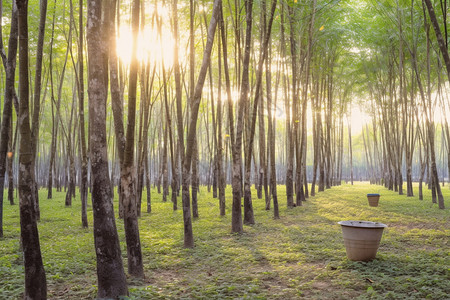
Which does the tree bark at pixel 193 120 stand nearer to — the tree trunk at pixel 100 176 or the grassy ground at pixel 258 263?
the grassy ground at pixel 258 263

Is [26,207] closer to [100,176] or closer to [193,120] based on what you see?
[100,176]

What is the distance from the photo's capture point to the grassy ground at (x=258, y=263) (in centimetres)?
379

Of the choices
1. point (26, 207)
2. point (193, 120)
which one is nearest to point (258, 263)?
point (193, 120)

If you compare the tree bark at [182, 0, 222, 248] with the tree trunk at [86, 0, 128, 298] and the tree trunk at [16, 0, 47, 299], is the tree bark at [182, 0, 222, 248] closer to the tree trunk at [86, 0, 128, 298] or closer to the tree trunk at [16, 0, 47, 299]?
the tree trunk at [86, 0, 128, 298]

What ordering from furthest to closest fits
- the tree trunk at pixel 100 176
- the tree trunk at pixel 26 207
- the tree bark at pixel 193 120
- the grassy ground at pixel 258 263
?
the tree bark at pixel 193 120, the grassy ground at pixel 258 263, the tree trunk at pixel 100 176, the tree trunk at pixel 26 207

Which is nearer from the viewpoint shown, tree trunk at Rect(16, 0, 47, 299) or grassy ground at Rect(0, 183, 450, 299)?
tree trunk at Rect(16, 0, 47, 299)

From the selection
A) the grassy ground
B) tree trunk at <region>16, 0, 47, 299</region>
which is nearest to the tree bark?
the grassy ground

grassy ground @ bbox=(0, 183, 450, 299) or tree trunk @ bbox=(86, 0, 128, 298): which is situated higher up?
tree trunk @ bbox=(86, 0, 128, 298)

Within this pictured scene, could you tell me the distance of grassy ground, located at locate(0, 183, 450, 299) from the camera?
3.79m

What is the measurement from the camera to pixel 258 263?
5.12 metres

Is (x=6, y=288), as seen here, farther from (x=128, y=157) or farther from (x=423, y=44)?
(x=423, y=44)

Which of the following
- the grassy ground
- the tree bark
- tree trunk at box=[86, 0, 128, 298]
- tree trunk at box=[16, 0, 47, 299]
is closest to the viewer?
tree trunk at box=[16, 0, 47, 299]

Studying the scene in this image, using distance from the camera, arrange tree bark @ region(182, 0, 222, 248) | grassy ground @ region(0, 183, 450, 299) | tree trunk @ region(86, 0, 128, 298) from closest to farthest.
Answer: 1. tree trunk @ region(86, 0, 128, 298)
2. grassy ground @ region(0, 183, 450, 299)
3. tree bark @ region(182, 0, 222, 248)

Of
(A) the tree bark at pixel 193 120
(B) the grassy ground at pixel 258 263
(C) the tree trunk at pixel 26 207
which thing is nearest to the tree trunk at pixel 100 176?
(B) the grassy ground at pixel 258 263
